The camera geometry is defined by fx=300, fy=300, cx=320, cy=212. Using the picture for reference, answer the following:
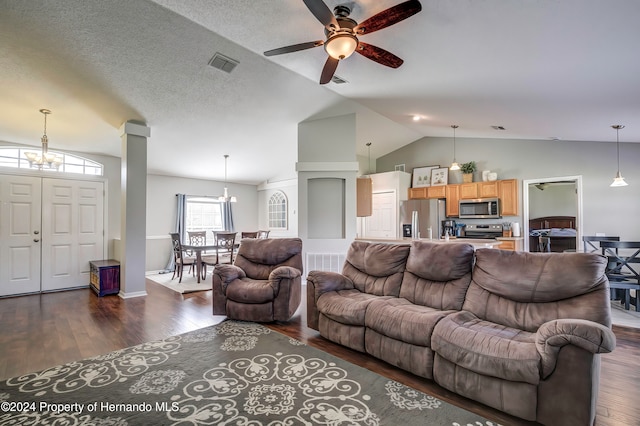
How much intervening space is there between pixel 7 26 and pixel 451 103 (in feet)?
16.0

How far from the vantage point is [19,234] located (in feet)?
16.7

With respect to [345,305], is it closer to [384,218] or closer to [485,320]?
[485,320]

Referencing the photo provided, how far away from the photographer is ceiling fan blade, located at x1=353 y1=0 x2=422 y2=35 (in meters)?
1.88

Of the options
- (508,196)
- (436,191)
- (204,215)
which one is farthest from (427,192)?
(204,215)

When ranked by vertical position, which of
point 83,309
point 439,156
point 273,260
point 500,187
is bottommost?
point 83,309

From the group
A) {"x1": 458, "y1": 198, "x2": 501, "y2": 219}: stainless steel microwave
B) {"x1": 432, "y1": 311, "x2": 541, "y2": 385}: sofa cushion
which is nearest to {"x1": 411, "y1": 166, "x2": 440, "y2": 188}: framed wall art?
{"x1": 458, "y1": 198, "x2": 501, "y2": 219}: stainless steel microwave

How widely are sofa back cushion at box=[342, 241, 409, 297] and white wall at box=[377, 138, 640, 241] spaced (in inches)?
184

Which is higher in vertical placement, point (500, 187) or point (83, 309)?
point (500, 187)

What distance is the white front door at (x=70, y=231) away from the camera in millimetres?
5332

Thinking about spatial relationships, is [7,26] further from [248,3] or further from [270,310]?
[270,310]

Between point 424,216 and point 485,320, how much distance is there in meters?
4.89

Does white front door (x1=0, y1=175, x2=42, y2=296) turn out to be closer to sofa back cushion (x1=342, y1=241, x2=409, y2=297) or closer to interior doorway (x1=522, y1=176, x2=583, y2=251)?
sofa back cushion (x1=342, y1=241, x2=409, y2=297)

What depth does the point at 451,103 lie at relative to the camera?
13.6ft

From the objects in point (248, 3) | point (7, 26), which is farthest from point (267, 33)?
point (7, 26)
